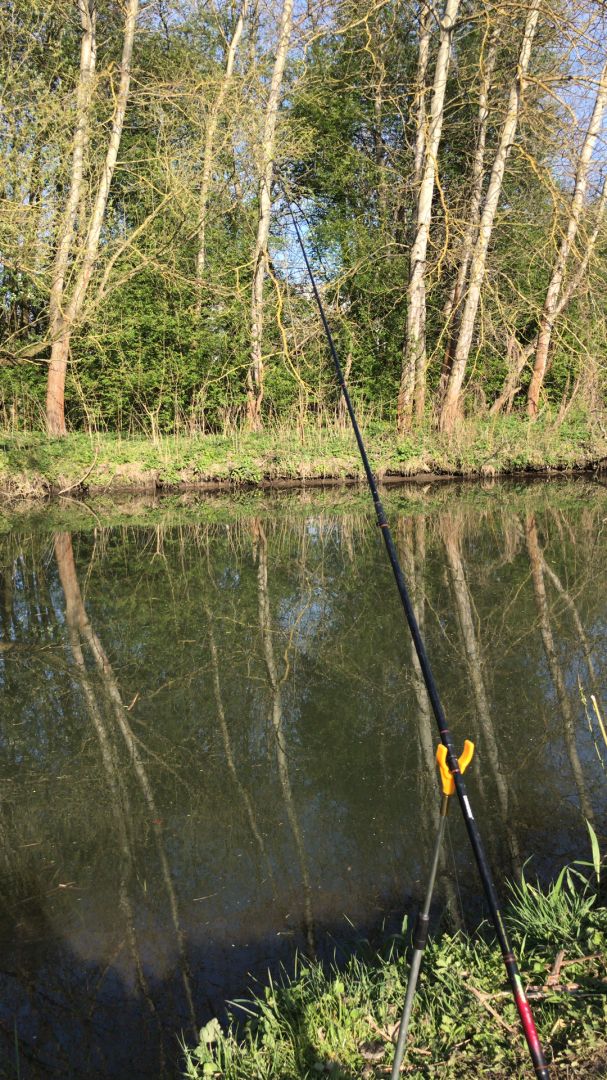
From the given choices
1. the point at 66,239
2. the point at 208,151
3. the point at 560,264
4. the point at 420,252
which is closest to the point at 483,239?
the point at 420,252

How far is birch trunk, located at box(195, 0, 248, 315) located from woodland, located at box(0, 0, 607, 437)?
62 mm

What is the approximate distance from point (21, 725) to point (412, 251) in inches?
492

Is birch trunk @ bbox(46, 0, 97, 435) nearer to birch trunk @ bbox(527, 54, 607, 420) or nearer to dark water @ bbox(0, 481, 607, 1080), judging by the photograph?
dark water @ bbox(0, 481, 607, 1080)

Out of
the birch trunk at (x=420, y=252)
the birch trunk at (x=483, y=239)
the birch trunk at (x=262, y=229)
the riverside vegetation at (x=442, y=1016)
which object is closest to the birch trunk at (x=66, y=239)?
the birch trunk at (x=262, y=229)

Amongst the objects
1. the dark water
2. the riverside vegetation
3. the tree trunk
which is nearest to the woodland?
the tree trunk

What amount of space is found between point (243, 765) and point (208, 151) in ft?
46.0

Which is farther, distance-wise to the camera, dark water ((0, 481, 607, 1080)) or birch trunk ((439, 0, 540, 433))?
birch trunk ((439, 0, 540, 433))

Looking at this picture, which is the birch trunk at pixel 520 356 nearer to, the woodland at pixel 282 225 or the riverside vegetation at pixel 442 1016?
the woodland at pixel 282 225

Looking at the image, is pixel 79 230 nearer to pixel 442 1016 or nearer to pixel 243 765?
pixel 243 765

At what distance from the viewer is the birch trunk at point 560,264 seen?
13.9 meters

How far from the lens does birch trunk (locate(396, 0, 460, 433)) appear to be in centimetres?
1495

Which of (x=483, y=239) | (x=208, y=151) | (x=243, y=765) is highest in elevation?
(x=208, y=151)

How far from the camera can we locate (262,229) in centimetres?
1659

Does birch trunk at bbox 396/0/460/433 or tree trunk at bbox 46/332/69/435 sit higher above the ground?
birch trunk at bbox 396/0/460/433
